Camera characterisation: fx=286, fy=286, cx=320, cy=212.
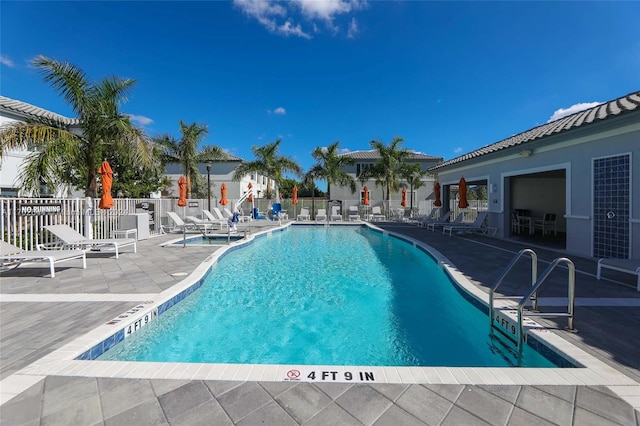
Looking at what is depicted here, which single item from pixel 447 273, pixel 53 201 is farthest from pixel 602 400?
pixel 53 201

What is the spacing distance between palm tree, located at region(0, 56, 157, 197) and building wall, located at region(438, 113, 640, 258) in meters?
14.1

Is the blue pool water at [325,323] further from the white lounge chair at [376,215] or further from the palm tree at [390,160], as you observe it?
the palm tree at [390,160]

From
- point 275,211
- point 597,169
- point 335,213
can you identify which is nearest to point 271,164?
point 275,211

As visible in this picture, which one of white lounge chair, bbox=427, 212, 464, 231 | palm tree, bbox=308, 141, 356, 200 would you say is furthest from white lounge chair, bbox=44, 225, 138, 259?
palm tree, bbox=308, 141, 356, 200

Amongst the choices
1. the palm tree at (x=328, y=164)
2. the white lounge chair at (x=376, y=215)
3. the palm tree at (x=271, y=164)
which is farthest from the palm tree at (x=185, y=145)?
the white lounge chair at (x=376, y=215)

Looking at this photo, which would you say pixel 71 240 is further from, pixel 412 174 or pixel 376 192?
pixel 376 192

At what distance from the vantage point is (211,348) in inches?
150

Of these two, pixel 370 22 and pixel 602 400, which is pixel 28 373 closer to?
pixel 602 400

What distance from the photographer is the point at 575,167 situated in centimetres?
834

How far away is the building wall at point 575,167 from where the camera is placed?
6680 millimetres

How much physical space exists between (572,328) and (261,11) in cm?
1602

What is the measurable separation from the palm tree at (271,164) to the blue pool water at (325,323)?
15224mm

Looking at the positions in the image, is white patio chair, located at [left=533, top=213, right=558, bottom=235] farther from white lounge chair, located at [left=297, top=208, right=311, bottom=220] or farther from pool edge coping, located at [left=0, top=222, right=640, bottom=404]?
white lounge chair, located at [left=297, top=208, right=311, bottom=220]

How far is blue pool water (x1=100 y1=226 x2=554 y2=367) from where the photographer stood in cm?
361
